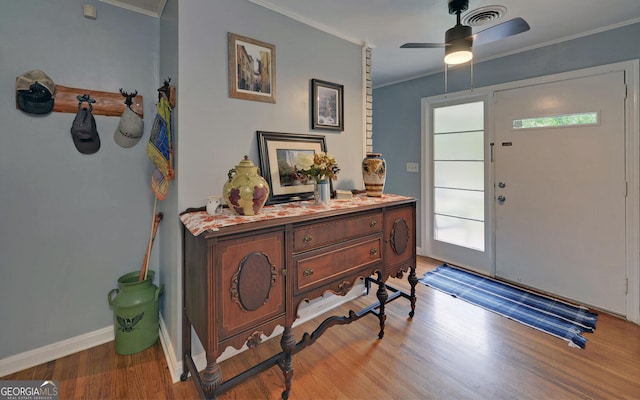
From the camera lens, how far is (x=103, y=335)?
2096 mm

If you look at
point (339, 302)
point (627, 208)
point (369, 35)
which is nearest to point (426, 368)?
point (339, 302)

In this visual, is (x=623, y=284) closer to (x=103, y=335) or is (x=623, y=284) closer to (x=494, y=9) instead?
(x=494, y=9)

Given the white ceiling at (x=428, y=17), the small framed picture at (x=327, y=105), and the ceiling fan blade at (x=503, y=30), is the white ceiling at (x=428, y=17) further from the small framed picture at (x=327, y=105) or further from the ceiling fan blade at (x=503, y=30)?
the small framed picture at (x=327, y=105)

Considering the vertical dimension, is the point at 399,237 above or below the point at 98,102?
below

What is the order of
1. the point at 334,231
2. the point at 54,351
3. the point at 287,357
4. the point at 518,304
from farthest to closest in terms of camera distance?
the point at 518,304 → the point at 54,351 → the point at 334,231 → the point at 287,357

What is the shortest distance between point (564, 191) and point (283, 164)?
8.73ft

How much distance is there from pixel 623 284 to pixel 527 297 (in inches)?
27.6

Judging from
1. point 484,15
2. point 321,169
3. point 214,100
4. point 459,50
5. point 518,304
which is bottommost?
point 518,304

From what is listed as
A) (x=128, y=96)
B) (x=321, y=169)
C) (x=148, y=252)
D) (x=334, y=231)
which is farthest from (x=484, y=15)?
(x=148, y=252)

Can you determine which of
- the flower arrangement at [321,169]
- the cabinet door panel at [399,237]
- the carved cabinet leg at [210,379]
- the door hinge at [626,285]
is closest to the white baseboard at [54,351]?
the carved cabinet leg at [210,379]

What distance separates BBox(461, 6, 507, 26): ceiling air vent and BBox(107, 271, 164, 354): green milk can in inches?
120

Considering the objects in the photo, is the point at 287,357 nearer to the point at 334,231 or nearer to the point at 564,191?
the point at 334,231
